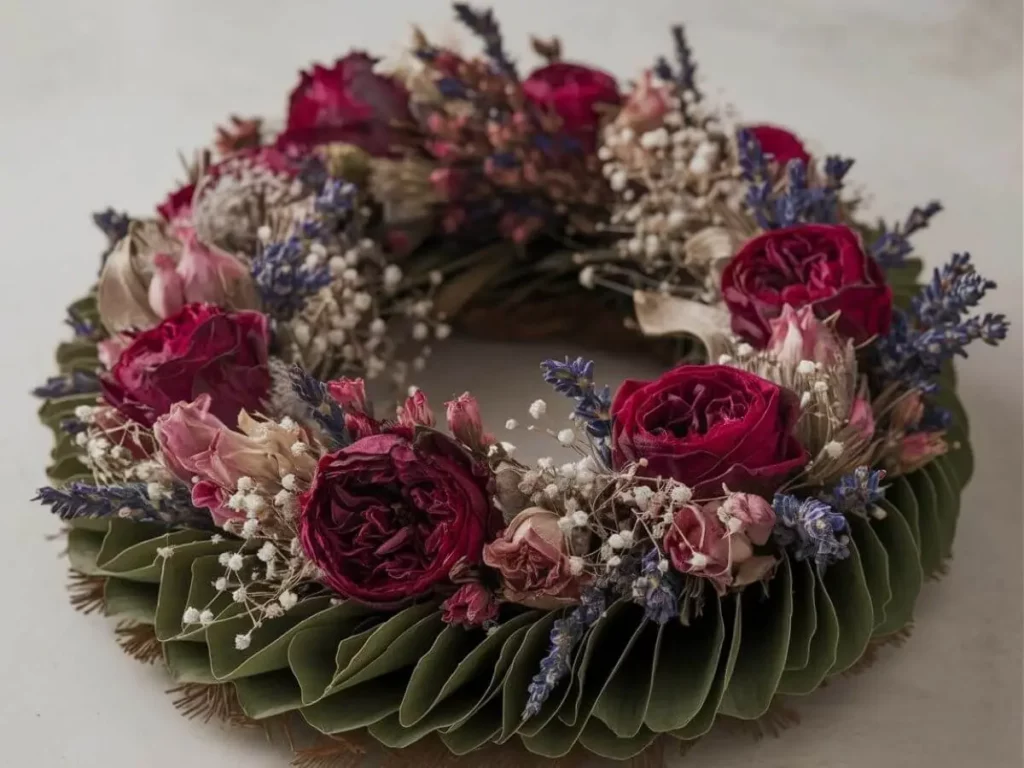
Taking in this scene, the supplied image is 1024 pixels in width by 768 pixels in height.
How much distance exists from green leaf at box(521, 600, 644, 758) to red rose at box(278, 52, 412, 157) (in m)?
1.00

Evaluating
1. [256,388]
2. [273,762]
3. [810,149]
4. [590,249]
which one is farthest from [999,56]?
[273,762]

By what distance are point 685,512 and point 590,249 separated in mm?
856

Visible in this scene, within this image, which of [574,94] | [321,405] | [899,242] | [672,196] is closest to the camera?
[321,405]

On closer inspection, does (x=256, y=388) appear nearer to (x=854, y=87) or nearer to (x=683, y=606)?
(x=683, y=606)

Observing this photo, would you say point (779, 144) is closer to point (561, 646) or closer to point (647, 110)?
point (647, 110)

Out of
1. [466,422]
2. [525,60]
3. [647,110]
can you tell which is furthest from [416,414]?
[525,60]

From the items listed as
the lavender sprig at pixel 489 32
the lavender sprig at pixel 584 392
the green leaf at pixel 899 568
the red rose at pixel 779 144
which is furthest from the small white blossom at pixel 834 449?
the lavender sprig at pixel 489 32

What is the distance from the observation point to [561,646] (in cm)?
133

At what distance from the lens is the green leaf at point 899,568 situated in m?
1.48

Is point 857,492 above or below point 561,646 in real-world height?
above

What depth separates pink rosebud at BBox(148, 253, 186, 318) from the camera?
1729 millimetres

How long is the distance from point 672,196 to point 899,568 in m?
0.74

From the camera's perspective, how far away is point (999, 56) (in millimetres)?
2850

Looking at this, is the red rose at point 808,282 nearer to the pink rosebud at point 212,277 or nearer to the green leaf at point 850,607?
the green leaf at point 850,607
